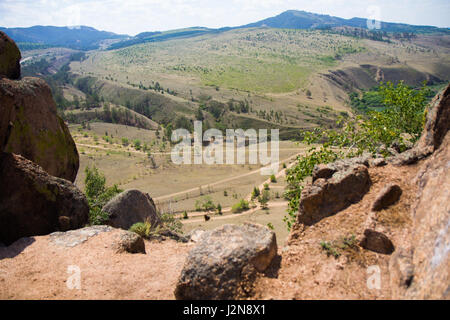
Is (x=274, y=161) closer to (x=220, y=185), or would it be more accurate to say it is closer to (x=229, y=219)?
(x=220, y=185)

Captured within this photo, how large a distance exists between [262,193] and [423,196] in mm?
35243

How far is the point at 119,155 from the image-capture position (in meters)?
63.9

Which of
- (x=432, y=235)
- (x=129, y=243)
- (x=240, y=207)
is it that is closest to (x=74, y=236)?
(x=129, y=243)

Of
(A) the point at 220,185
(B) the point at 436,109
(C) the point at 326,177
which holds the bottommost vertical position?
(A) the point at 220,185

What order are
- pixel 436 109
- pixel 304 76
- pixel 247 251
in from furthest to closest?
1. pixel 304 76
2. pixel 436 109
3. pixel 247 251

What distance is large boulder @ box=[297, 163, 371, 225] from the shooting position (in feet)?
28.4

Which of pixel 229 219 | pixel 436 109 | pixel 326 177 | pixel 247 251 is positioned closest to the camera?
pixel 247 251

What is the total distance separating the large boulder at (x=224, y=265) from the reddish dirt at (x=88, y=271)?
1122 mm

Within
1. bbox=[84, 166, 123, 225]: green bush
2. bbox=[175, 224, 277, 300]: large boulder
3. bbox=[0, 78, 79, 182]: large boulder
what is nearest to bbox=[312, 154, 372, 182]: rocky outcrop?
bbox=[175, 224, 277, 300]: large boulder

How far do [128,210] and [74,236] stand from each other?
600 centimetres

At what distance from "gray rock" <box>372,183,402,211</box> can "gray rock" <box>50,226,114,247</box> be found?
9510 mm

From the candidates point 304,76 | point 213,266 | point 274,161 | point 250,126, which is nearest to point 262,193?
point 274,161

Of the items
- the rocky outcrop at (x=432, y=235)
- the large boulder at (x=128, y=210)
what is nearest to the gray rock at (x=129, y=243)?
the large boulder at (x=128, y=210)
